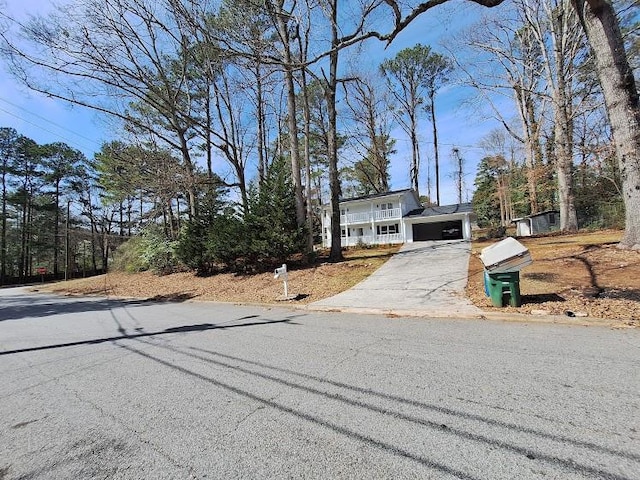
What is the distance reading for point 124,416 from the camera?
2.91 m

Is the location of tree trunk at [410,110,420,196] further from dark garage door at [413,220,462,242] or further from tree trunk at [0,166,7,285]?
tree trunk at [0,166,7,285]

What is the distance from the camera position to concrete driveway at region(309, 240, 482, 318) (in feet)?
23.3

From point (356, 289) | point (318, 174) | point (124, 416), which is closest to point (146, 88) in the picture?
point (356, 289)

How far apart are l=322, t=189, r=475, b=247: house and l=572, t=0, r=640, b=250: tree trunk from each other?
57.7ft

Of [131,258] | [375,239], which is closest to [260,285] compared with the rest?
[131,258]

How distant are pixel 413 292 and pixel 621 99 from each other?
24.1 ft

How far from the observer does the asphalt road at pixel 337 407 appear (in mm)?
2078

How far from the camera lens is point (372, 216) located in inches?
1146

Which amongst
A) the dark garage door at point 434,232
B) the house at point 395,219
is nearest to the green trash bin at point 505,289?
the house at point 395,219

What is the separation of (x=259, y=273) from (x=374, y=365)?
1174 cm

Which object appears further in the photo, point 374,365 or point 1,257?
point 1,257

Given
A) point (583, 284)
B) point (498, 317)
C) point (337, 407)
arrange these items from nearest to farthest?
point (337, 407), point (498, 317), point (583, 284)

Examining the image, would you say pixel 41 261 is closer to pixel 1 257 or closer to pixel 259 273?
pixel 1 257

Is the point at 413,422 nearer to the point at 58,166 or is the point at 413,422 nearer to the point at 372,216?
the point at 372,216
